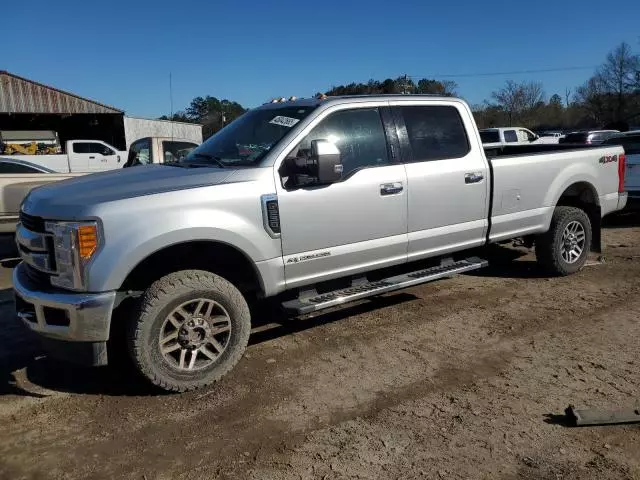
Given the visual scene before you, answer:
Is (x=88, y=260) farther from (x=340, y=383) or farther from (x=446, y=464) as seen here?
(x=446, y=464)

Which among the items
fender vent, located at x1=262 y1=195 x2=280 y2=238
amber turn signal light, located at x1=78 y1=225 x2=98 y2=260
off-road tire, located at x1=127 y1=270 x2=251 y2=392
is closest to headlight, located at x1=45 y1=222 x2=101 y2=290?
amber turn signal light, located at x1=78 y1=225 x2=98 y2=260

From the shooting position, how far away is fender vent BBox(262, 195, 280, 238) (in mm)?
4023

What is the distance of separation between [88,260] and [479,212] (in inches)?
142

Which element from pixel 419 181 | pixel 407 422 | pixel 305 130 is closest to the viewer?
pixel 407 422

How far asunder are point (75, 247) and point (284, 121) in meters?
1.98

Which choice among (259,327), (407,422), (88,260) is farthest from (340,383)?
(88,260)

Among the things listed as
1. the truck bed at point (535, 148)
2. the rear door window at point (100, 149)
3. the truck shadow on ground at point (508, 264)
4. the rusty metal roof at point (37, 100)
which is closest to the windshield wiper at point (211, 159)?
the truck bed at point (535, 148)

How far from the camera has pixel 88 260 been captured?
341cm

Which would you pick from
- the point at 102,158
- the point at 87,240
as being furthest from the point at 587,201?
the point at 102,158

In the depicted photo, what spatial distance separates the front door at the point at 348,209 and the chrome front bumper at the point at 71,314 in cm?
137

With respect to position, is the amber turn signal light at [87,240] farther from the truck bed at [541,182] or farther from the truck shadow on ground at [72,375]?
the truck bed at [541,182]

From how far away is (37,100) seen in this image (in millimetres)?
35250

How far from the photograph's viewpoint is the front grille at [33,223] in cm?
367

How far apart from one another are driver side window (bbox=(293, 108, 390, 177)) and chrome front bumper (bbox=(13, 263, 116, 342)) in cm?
193
